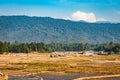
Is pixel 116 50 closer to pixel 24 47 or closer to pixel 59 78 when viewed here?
pixel 24 47

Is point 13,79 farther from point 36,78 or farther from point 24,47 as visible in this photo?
point 24,47

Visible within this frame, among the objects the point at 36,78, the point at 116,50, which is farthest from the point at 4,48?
the point at 36,78

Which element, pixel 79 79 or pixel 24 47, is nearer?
pixel 79 79

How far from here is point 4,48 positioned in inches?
6727

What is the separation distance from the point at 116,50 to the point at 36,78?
459ft

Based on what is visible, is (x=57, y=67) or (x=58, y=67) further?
(x=58, y=67)

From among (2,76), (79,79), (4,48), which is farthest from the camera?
(4,48)

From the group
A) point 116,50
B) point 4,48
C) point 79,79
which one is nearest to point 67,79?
point 79,79

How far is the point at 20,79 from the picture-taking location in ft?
178

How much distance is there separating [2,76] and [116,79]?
1903cm

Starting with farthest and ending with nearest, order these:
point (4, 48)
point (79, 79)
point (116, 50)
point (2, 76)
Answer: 1. point (116, 50)
2. point (4, 48)
3. point (79, 79)
4. point (2, 76)

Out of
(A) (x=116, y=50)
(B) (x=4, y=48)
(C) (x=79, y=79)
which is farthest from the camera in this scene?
(A) (x=116, y=50)

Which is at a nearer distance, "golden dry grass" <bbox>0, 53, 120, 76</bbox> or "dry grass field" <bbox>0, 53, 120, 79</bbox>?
"dry grass field" <bbox>0, 53, 120, 79</bbox>

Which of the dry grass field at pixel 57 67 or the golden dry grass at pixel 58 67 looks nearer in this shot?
the dry grass field at pixel 57 67
